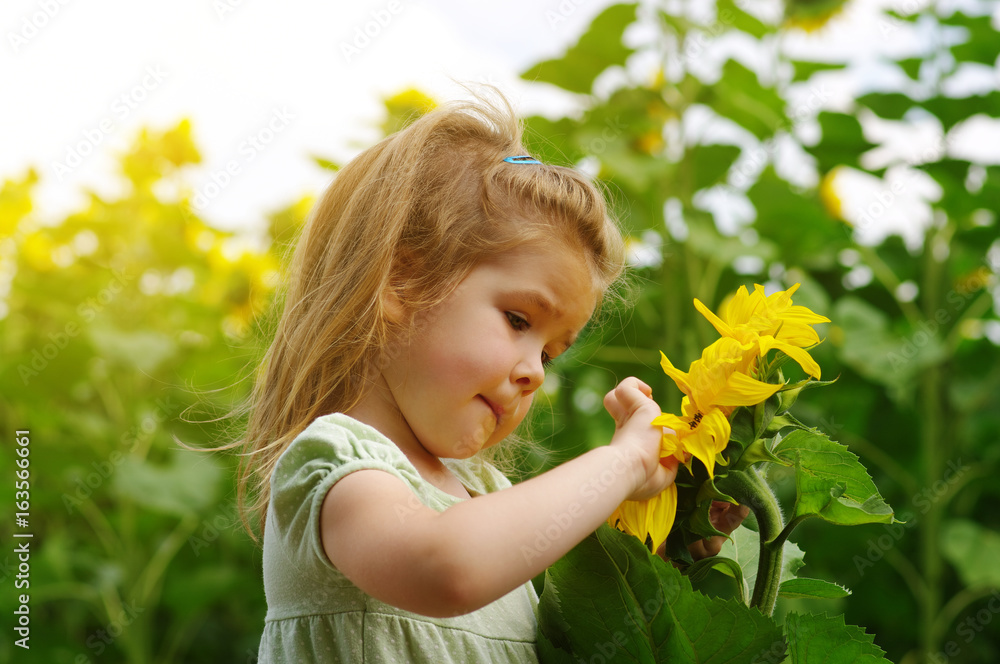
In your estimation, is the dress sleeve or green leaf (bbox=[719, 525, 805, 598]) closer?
the dress sleeve

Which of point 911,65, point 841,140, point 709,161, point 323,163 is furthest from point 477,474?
point 911,65

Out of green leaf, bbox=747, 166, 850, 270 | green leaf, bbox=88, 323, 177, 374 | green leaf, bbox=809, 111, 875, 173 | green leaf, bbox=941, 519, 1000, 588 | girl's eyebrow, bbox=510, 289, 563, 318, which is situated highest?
girl's eyebrow, bbox=510, 289, 563, 318

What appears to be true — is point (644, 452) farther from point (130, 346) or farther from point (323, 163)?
point (130, 346)

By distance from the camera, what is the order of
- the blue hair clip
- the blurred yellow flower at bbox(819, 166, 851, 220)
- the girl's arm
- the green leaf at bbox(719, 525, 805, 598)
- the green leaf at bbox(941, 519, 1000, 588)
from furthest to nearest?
the blurred yellow flower at bbox(819, 166, 851, 220) < the green leaf at bbox(941, 519, 1000, 588) < the blue hair clip < the green leaf at bbox(719, 525, 805, 598) < the girl's arm

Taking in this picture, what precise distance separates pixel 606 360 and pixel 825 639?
4.23 feet

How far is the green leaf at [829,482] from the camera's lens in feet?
1.69

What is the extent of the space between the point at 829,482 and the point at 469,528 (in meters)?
0.22

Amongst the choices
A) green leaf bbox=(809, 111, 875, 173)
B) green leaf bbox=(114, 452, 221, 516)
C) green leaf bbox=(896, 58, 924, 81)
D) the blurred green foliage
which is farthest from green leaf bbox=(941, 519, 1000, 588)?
green leaf bbox=(114, 452, 221, 516)

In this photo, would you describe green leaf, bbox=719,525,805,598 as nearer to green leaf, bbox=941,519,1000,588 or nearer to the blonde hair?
the blonde hair

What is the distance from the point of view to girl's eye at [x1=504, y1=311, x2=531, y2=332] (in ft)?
2.23

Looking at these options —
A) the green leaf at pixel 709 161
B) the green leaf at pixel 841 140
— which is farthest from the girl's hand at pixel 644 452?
the green leaf at pixel 841 140

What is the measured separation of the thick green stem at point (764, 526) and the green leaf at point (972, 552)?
1.31 metres

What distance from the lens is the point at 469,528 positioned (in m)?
0.48

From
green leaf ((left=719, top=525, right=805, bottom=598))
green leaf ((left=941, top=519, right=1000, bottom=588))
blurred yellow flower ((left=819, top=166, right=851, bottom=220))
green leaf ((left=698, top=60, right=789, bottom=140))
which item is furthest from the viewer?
blurred yellow flower ((left=819, top=166, right=851, bottom=220))
